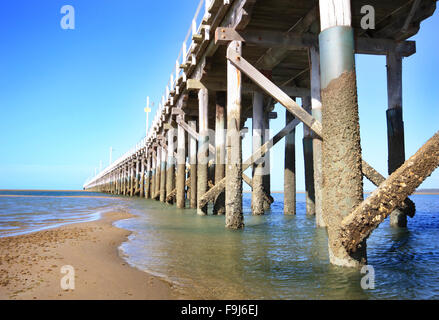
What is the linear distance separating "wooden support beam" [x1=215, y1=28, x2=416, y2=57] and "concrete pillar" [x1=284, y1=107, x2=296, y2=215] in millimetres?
4109

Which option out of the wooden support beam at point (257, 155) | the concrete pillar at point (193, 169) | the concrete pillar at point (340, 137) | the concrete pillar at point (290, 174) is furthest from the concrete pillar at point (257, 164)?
the concrete pillar at point (340, 137)

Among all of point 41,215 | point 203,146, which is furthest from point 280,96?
point 41,215

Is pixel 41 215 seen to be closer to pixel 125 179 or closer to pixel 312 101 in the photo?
pixel 312 101

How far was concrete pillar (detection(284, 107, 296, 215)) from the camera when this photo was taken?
11266 millimetres

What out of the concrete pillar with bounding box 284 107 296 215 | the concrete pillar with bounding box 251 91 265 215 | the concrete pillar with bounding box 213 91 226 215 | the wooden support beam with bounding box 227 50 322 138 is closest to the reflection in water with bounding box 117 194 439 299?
the wooden support beam with bounding box 227 50 322 138

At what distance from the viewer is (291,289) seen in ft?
10.00

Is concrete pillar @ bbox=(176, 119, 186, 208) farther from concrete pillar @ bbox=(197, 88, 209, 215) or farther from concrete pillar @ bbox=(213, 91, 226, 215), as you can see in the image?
concrete pillar @ bbox=(213, 91, 226, 215)

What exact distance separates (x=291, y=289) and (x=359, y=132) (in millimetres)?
1826

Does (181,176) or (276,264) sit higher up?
(181,176)

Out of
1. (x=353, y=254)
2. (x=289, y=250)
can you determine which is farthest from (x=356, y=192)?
(x=289, y=250)

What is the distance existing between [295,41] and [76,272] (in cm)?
624

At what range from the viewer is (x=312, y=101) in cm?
692

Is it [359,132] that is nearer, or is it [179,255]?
[359,132]
